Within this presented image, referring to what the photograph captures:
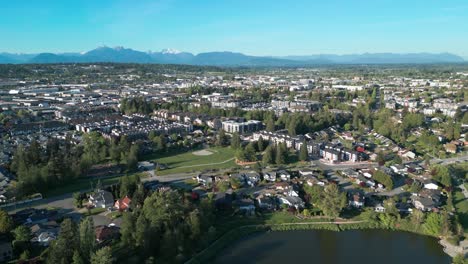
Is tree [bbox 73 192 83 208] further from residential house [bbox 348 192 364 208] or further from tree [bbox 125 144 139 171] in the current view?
residential house [bbox 348 192 364 208]

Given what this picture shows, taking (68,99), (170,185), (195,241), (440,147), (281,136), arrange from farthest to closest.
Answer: (68,99) → (281,136) → (440,147) → (170,185) → (195,241)

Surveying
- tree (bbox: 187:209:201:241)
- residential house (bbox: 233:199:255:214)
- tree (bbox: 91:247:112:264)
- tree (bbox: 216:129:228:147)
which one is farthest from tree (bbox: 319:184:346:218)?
tree (bbox: 216:129:228:147)

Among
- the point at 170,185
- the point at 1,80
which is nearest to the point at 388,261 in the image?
the point at 170,185

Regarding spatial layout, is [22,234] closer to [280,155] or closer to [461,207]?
[280,155]

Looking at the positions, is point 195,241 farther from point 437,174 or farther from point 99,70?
point 99,70

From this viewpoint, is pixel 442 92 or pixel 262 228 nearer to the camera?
pixel 262 228

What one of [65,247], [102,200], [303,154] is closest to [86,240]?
[65,247]
